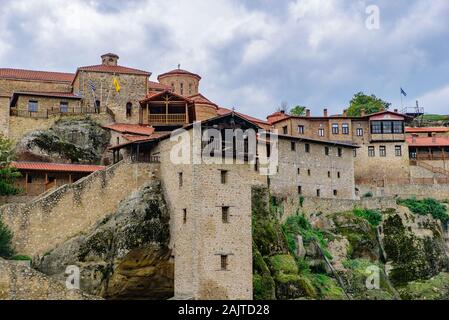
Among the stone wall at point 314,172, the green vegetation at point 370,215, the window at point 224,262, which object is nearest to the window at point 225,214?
the window at point 224,262

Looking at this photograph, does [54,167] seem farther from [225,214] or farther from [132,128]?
[225,214]

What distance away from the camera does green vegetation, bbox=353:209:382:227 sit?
6028cm

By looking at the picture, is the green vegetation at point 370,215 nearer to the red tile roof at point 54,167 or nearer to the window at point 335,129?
the window at point 335,129

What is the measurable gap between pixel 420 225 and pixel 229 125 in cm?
2449

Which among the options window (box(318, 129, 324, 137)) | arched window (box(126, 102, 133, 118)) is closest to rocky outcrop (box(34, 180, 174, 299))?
arched window (box(126, 102, 133, 118))

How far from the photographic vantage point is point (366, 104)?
323 feet

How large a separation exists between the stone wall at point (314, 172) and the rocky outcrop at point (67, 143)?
577 inches

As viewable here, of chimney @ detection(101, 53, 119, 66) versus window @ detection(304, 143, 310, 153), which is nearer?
window @ detection(304, 143, 310, 153)

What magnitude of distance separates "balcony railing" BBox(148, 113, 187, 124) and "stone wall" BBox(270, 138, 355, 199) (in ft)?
28.6

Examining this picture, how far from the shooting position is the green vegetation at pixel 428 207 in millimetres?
63719

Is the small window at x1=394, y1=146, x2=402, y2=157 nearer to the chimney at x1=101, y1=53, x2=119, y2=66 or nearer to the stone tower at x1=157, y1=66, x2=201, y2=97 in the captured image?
the stone tower at x1=157, y1=66, x2=201, y2=97

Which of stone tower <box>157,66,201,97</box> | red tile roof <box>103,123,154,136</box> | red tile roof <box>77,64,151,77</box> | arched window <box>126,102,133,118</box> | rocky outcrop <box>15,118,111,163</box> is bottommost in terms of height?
rocky outcrop <box>15,118,111,163</box>
